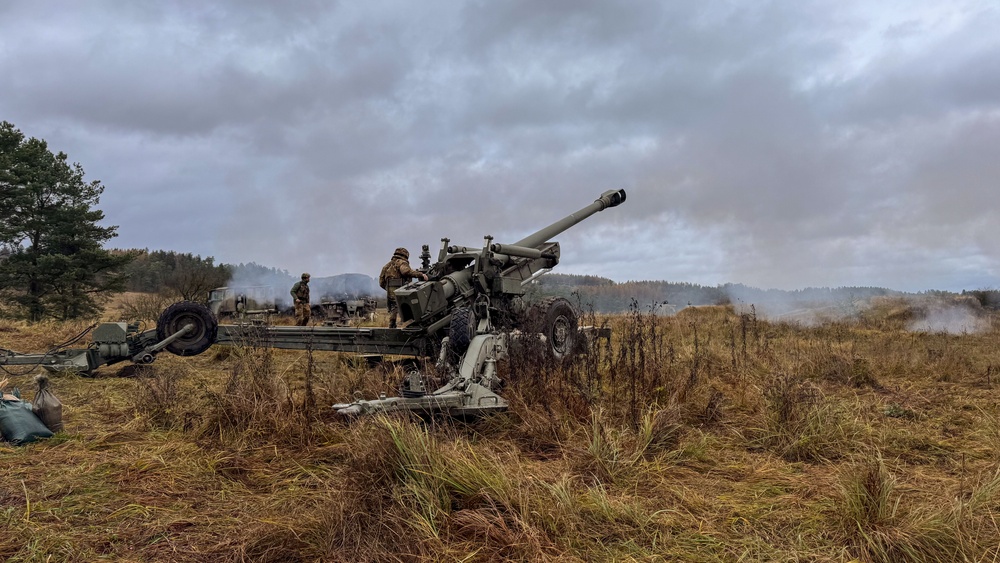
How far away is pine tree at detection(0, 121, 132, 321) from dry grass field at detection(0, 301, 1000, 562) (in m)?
19.2

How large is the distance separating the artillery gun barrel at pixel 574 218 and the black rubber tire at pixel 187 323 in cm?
470

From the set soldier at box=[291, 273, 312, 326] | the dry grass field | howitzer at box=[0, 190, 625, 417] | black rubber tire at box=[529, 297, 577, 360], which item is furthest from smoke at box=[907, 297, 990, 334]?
soldier at box=[291, 273, 312, 326]

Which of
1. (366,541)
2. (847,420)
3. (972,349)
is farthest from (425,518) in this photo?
(972,349)

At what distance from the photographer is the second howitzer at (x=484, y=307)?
5.63 m

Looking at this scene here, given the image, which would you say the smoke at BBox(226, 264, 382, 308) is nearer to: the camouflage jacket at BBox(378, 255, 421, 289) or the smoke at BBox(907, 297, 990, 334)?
the camouflage jacket at BBox(378, 255, 421, 289)

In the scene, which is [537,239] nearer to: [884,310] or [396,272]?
[396,272]

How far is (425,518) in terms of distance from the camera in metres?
2.71

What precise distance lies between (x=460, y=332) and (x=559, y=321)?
184 cm

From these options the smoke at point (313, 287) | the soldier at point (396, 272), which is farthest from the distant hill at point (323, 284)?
the soldier at point (396, 272)

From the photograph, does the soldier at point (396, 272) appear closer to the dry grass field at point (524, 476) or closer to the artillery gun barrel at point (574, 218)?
the artillery gun barrel at point (574, 218)

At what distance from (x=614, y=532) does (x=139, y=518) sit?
8.03 ft

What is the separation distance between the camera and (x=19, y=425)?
446 centimetres

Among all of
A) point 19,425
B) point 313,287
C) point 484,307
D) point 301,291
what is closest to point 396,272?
point 484,307

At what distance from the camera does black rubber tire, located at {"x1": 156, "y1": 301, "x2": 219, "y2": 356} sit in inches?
333
